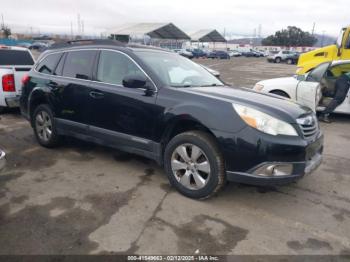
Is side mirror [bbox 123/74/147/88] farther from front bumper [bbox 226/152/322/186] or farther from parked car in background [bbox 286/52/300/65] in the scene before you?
parked car in background [bbox 286/52/300/65]

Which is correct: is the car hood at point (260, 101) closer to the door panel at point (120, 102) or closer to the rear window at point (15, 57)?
the door panel at point (120, 102)

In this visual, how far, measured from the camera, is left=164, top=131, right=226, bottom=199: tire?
11.5ft

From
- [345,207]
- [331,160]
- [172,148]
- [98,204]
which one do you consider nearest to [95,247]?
[98,204]

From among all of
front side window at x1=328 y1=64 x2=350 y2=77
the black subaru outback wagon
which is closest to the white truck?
the black subaru outback wagon

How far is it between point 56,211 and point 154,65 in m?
2.10

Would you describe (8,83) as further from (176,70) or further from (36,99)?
(176,70)

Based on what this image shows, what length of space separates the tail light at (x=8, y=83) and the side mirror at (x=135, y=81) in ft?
14.8

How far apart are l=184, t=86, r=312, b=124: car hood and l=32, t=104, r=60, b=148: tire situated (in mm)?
2523

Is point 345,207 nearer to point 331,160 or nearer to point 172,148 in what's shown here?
point 331,160

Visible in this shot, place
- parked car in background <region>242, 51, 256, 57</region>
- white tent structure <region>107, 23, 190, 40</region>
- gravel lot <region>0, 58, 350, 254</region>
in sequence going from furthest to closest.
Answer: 1. parked car in background <region>242, 51, 256, 57</region>
2. white tent structure <region>107, 23, 190, 40</region>
3. gravel lot <region>0, 58, 350, 254</region>

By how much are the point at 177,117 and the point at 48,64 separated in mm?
2872

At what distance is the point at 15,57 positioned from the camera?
334 inches

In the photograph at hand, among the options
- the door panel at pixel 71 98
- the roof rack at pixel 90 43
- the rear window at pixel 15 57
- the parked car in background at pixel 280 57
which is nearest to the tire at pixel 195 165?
the door panel at pixel 71 98

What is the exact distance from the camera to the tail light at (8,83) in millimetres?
7273
